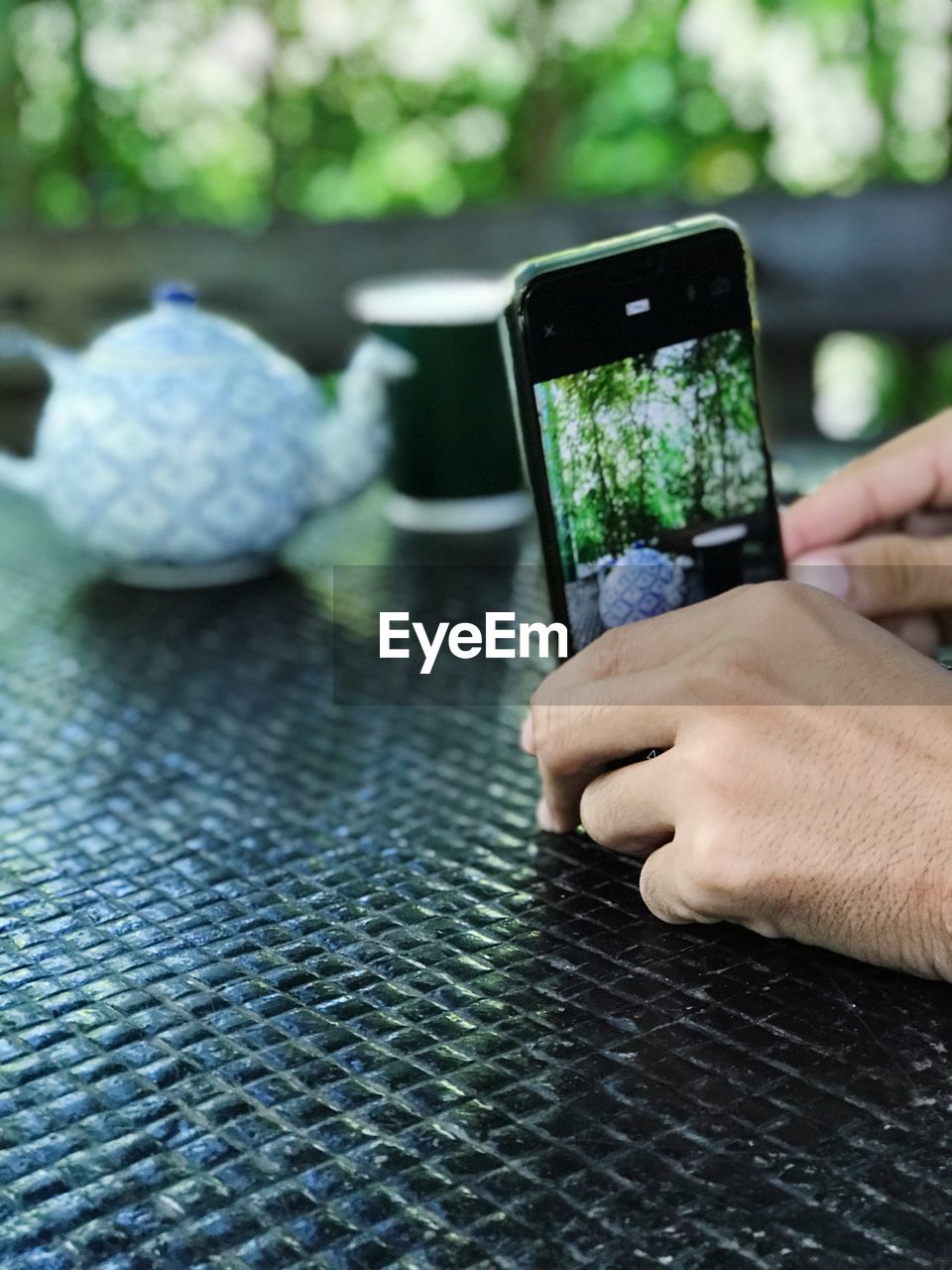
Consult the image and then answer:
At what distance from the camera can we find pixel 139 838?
26.4 inches

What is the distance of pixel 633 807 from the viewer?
60 cm

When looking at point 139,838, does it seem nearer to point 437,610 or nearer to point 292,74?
point 437,610

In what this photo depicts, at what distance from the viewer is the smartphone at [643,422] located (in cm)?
66

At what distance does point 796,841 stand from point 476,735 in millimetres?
281

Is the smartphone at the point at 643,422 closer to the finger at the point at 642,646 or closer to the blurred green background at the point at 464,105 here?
the finger at the point at 642,646

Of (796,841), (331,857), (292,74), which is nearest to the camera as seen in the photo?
(796,841)

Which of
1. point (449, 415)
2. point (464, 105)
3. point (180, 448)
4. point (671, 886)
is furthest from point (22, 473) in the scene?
point (464, 105)

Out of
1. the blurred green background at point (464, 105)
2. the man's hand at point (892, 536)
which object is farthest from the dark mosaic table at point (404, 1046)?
the blurred green background at point (464, 105)

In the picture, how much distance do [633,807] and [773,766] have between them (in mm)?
67

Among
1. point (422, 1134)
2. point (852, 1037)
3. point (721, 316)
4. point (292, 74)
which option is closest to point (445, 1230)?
point (422, 1134)

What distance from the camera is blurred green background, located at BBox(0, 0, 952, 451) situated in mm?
2887

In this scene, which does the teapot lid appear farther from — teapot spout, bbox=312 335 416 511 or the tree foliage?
the tree foliage

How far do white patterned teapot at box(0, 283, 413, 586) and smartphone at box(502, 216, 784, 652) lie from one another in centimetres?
40

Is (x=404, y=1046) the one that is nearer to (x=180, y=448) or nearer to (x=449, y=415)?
(x=180, y=448)
